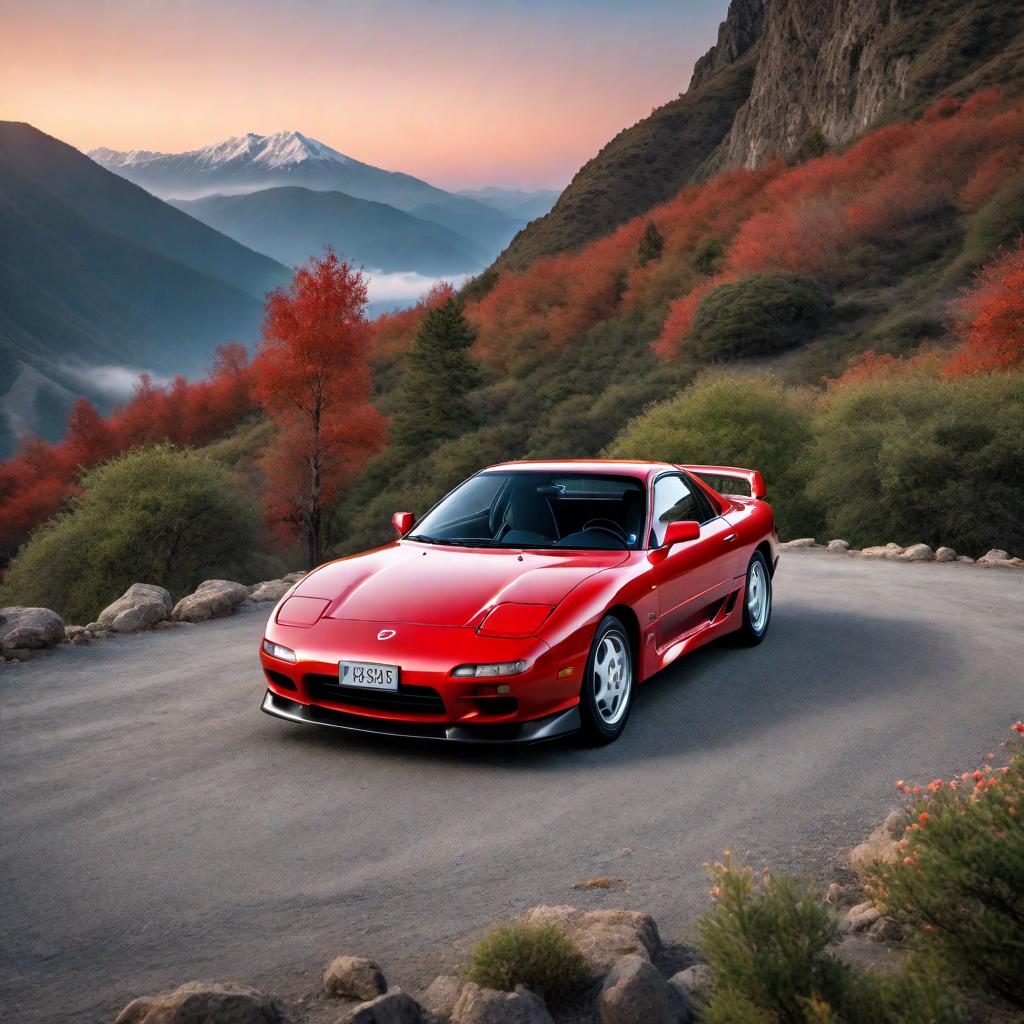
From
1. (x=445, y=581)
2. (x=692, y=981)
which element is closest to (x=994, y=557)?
(x=445, y=581)

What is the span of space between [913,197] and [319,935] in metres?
65.8

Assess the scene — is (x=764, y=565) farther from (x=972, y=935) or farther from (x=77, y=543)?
(x=77, y=543)

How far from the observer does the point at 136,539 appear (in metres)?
30.9

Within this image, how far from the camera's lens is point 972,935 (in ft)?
8.00

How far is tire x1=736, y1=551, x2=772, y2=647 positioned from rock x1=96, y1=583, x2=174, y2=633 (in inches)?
216

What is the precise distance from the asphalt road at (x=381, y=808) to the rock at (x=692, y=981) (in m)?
0.53

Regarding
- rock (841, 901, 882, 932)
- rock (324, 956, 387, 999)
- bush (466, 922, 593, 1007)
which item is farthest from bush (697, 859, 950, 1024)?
rock (324, 956, 387, 999)

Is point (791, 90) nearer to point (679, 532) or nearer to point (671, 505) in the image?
point (671, 505)

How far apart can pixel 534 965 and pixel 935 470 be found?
65.0 ft

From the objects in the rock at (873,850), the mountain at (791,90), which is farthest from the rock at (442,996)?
the mountain at (791,90)

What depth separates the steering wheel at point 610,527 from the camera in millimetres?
6952

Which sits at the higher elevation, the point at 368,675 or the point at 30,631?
the point at 368,675

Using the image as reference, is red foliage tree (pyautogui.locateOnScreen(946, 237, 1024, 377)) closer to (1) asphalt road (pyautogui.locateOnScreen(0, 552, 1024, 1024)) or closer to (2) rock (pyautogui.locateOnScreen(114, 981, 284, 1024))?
(1) asphalt road (pyautogui.locateOnScreen(0, 552, 1024, 1024))

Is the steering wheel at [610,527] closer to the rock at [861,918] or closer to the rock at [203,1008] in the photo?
the rock at [861,918]
